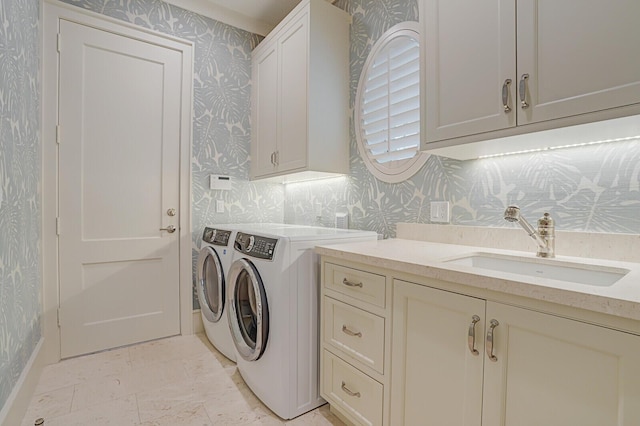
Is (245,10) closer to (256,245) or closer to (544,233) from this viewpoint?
(256,245)

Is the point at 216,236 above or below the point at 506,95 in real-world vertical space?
below

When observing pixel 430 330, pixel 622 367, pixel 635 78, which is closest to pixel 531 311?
pixel 622 367

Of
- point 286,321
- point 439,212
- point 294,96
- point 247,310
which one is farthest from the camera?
point 294,96

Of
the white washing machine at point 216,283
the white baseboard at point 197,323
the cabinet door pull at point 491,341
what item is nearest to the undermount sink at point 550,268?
the cabinet door pull at point 491,341

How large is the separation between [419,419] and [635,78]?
1.27 metres

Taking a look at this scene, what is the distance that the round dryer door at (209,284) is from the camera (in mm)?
2324

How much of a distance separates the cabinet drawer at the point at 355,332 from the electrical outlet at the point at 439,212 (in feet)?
2.39

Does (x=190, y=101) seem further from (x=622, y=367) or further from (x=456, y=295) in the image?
(x=622, y=367)

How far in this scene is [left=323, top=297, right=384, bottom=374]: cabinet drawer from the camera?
4.28ft

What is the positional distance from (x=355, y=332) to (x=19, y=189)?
1.83 m

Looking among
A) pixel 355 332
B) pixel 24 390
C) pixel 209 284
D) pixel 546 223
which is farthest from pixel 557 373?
pixel 24 390

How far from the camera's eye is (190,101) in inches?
106

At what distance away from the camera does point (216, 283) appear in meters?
2.42

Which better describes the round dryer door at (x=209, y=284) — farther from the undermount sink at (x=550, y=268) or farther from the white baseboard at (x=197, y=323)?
the undermount sink at (x=550, y=268)
